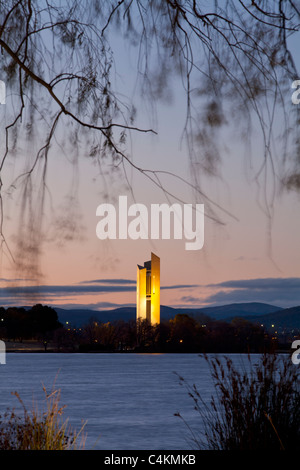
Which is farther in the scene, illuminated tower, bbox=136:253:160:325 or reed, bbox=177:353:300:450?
illuminated tower, bbox=136:253:160:325

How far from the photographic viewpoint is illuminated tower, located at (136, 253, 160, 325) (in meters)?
121

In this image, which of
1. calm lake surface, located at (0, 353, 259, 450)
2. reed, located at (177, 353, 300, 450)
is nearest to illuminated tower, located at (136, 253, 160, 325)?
calm lake surface, located at (0, 353, 259, 450)

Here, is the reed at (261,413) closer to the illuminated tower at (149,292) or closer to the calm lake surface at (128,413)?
the calm lake surface at (128,413)

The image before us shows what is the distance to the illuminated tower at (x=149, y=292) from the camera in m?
121

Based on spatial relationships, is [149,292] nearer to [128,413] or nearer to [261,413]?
[128,413]

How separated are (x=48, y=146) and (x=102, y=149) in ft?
1.29

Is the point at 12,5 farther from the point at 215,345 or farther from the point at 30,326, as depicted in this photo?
the point at 215,345

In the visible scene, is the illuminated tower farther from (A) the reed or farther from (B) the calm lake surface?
(A) the reed

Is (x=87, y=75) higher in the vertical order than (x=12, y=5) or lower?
lower

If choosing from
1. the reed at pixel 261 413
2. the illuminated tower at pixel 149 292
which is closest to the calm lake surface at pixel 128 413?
the reed at pixel 261 413

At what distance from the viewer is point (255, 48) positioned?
4062mm

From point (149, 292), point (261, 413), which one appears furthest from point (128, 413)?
point (149, 292)
